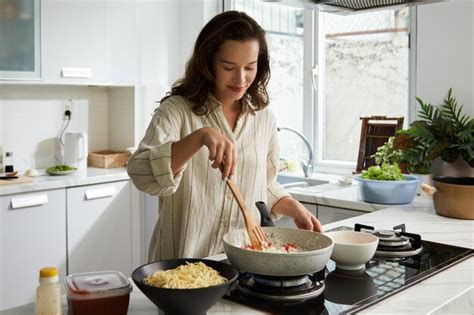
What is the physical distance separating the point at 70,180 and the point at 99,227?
38cm

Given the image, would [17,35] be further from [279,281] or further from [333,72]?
[279,281]

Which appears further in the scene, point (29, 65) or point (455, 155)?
point (29, 65)

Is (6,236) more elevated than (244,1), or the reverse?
(244,1)

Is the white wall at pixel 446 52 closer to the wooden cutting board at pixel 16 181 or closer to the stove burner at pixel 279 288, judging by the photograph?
the stove burner at pixel 279 288

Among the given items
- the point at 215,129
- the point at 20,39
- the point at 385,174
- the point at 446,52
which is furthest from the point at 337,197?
the point at 20,39

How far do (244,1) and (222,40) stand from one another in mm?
2753

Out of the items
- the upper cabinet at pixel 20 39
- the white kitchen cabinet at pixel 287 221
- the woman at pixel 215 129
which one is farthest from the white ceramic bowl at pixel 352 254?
the upper cabinet at pixel 20 39

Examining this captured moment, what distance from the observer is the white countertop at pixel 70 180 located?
309 centimetres

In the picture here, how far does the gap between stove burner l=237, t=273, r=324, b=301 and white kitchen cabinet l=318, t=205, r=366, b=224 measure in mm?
1344

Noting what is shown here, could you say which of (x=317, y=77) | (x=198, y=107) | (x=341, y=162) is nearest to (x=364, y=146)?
(x=341, y=162)

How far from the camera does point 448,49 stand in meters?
2.89

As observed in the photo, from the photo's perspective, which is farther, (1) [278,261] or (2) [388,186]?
(2) [388,186]

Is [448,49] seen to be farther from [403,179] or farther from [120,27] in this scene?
[120,27]

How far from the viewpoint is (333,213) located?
2746 millimetres
